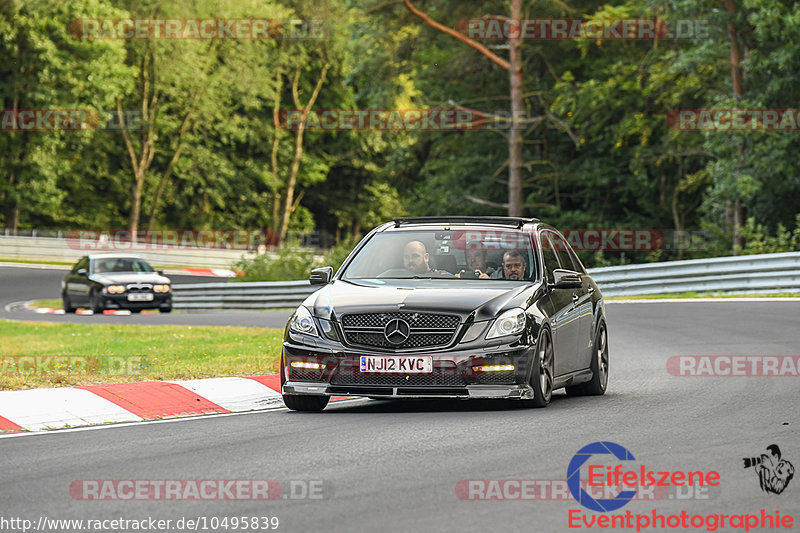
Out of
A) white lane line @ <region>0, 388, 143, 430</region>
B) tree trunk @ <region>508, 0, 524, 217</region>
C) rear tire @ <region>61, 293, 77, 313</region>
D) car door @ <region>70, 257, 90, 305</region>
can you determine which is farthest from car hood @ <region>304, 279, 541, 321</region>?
tree trunk @ <region>508, 0, 524, 217</region>

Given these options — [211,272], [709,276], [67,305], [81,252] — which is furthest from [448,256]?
[81,252]

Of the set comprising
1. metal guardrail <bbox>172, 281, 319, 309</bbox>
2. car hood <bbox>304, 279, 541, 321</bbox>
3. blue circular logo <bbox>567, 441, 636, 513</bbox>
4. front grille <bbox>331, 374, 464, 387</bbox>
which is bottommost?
metal guardrail <bbox>172, 281, 319, 309</bbox>

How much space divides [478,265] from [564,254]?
1.47 metres

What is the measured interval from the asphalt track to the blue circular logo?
0.07 metres

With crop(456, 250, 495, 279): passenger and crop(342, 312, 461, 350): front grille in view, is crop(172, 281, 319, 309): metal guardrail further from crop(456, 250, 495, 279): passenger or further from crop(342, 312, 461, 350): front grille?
crop(342, 312, 461, 350): front grille

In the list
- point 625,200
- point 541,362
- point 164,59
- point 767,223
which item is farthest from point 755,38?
point 164,59

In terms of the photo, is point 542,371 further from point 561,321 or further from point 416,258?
point 416,258

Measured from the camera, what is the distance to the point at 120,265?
35.3 m

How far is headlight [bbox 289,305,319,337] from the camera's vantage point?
10.8m

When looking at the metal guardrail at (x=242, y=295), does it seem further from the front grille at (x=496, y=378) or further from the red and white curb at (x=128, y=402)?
the front grille at (x=496, y=378)

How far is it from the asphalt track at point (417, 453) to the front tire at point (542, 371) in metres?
0.15

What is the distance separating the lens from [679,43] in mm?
40844

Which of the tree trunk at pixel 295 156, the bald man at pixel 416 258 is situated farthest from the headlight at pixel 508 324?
the tree trunk at pixel 295 156

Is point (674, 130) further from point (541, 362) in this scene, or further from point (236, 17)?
point (236, 17)
